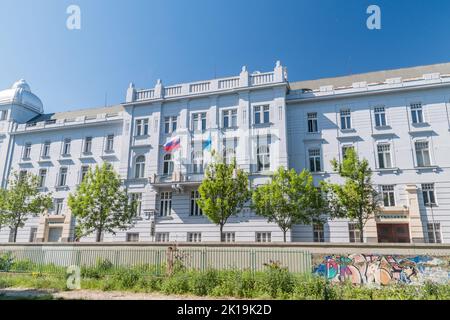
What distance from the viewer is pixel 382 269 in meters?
15.5

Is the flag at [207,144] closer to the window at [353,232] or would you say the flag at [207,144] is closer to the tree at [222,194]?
the tree at [222,194]

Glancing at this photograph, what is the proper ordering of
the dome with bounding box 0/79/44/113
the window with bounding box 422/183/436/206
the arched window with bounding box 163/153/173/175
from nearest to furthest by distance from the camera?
the window with bounding box 422/183/436/206
the arched window with bounding box 163/153/173/175
the dome with bounding box 0/79/44/113

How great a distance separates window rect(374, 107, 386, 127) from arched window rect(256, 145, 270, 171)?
375 inches

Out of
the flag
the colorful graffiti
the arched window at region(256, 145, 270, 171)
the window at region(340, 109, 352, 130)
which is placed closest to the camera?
the colorful graffiti

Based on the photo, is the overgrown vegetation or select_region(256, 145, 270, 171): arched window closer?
the overgrown vegetation

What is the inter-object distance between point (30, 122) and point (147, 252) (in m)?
31.0

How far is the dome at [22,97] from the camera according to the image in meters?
39.1

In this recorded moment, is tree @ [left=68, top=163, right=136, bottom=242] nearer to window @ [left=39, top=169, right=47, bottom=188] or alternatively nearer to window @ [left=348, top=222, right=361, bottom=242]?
window @ [left=39, top=169, right=47, bottom=188]

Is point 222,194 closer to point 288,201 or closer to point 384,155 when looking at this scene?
point 288,201

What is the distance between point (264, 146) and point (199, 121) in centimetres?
689

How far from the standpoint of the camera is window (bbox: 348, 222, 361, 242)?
24.1m

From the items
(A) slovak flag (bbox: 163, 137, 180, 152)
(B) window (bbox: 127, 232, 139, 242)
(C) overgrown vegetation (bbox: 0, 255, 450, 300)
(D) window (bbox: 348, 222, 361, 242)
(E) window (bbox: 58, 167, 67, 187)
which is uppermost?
(A) slovak flag (bbox: 163, 137, 180, 152)

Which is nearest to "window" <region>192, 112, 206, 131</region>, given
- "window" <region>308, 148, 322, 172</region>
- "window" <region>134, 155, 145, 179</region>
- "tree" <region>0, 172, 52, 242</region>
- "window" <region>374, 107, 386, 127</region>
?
"window" <region>134, 155, 145, 179</region>
